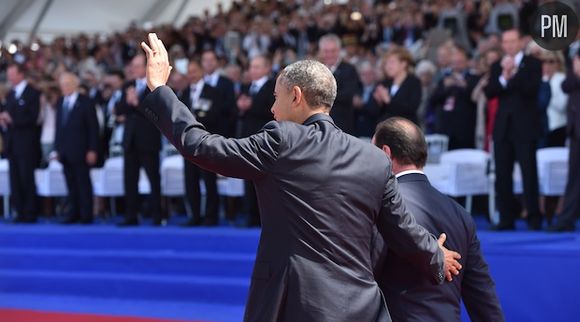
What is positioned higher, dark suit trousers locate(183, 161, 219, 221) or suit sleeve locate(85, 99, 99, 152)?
suit sleeve locate(85, 99, 99, 152)

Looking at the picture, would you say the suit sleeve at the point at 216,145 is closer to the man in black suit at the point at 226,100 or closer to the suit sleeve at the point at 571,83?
the suit sleeve at the point at 571,83

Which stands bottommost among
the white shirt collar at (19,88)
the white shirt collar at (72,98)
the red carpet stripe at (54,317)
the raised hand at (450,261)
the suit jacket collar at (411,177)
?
the red carpet stripe at (54,317)

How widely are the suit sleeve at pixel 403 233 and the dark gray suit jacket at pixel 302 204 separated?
2cm

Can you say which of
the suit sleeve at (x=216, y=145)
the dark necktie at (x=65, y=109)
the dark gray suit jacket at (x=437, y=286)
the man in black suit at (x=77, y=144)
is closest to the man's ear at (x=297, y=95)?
the suit sleeve at (x=216, y=145)

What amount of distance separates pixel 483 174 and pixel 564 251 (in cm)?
234

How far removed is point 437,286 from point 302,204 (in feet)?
1.98

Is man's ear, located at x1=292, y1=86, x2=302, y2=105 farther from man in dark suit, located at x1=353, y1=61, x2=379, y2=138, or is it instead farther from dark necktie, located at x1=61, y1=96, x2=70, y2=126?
dark necktie, located at x1=61, y1=96, x2=70, y2=126

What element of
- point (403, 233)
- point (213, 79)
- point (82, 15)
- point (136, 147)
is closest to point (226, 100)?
point (213, 79)

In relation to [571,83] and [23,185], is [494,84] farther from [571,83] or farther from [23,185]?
[23,185]

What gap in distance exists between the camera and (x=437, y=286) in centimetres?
300

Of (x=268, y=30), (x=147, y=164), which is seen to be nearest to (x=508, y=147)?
(x=147, y=164)

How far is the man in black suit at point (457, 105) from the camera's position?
8.66m

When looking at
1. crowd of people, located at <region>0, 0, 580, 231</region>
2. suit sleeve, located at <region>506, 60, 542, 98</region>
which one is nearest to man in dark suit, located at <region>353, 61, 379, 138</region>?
crowd of people, located at <region>0, 0, 580, 231</region>

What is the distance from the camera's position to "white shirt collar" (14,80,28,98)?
9544mm
